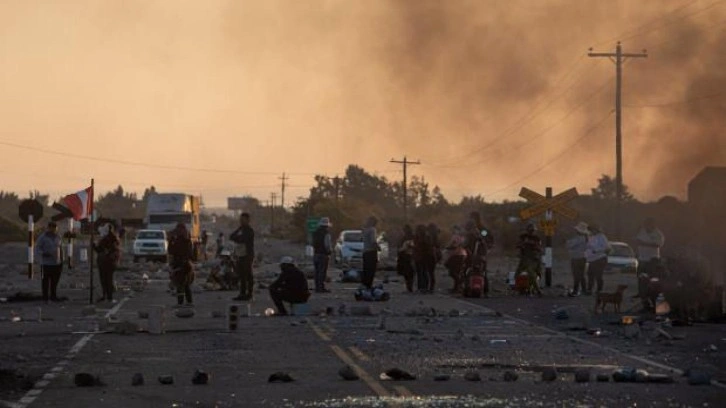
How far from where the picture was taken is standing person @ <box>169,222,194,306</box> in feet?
Result: 107

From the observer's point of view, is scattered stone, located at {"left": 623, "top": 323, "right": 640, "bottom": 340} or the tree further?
the tree

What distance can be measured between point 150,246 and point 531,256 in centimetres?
3881

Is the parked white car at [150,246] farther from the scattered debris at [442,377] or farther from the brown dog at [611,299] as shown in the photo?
the scattered debris at [442,377]

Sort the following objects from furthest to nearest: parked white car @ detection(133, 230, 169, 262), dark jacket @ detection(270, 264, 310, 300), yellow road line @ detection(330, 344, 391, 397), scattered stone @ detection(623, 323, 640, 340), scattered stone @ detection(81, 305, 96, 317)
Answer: parked white car @ detection(133, 230, 169, 262), scattered stone @ detection(81, 305, 96, 317), dark jacket @ detection(270, 264, 310, 300), scattered stone @ detection(623, 323, 640, 340), yellow road line @ detection(330, 344, 391, 397)

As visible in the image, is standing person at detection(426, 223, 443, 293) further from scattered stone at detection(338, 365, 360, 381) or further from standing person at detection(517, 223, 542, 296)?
scattered stone at detection(338, 365, 360, 381)

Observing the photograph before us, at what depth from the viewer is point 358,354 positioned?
778 inches

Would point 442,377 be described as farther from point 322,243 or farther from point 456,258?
point 456,258

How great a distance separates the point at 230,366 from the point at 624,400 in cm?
550

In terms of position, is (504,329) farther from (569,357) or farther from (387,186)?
(387,186)

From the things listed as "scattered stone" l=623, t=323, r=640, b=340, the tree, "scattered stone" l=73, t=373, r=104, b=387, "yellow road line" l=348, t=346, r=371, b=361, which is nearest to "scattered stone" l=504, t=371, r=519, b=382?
"yellow road line" l=348, t=346, r=371, b=361

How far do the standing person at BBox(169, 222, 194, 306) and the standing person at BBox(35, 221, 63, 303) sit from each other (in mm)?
2566

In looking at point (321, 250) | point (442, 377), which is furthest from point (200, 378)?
point (321, 250)

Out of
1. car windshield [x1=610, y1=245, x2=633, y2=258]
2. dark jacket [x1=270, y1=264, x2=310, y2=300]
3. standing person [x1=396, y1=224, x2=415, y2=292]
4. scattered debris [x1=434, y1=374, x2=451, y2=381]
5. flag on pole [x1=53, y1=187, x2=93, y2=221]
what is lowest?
scattered debris [x1=434, y1=374, x2=451, y2=381]

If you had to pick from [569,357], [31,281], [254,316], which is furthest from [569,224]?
[569,357]
